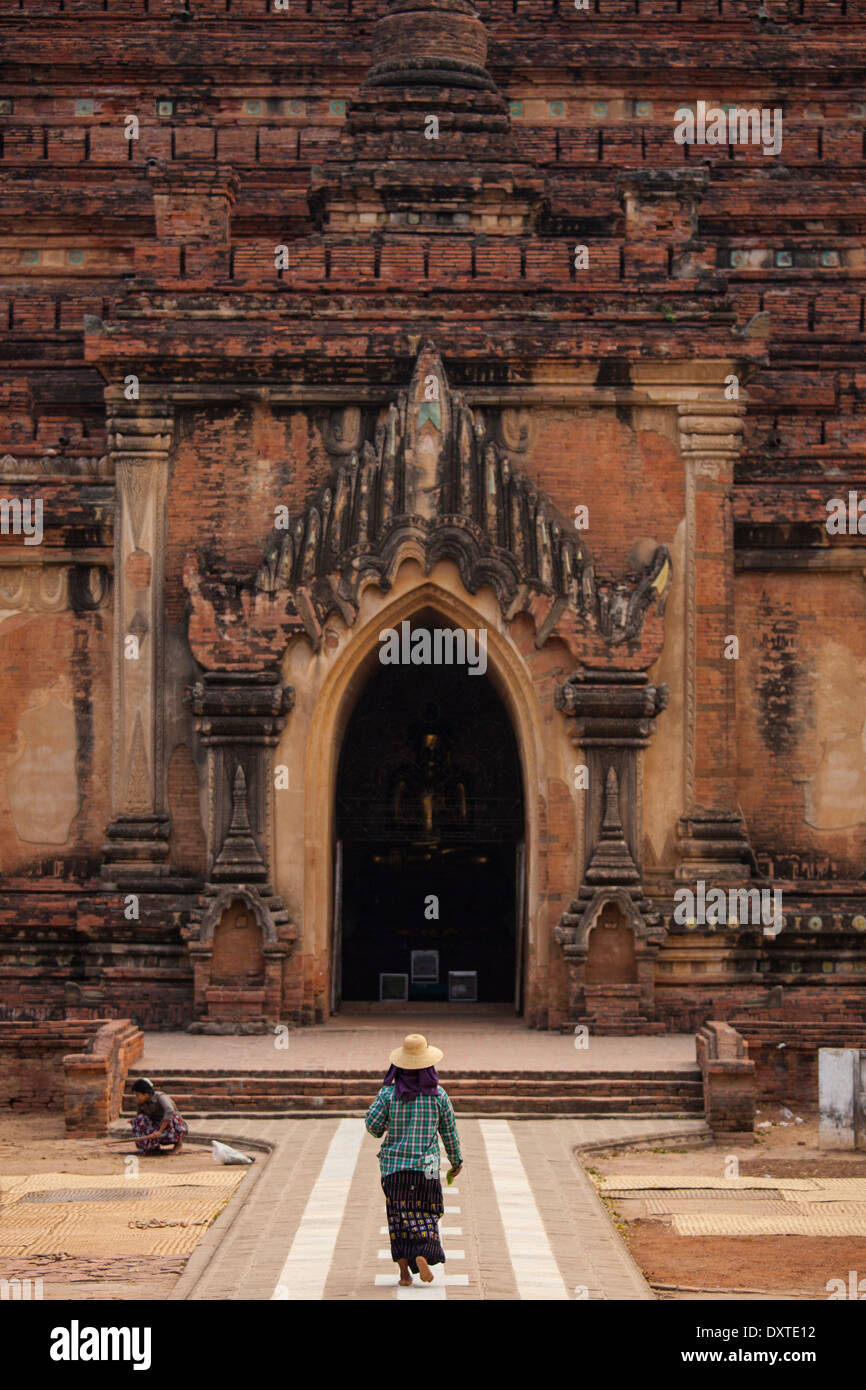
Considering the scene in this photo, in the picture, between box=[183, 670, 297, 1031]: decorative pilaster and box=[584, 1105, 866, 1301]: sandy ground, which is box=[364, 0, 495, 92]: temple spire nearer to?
box=[183, 670, 297, 1031]: decorative pilaster

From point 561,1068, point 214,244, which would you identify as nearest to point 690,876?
point 561,1068

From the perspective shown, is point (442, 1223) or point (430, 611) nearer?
point (442, 1223)

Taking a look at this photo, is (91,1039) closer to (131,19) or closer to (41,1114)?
(41,1114)

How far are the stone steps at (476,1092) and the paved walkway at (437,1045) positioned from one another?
0.11m

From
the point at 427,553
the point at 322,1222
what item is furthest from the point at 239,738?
the point at 322,1222

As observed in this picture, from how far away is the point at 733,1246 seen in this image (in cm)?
1548

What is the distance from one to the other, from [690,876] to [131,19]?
1421cm

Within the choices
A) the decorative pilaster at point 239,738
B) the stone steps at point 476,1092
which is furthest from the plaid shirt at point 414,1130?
the decorative pilaster at point 239,738

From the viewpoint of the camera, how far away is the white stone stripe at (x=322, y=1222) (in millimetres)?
14000

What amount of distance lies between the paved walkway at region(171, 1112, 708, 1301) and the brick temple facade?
3.66 metres

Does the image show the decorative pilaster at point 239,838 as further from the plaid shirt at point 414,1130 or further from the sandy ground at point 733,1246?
the plaid shirt at point 414,1130

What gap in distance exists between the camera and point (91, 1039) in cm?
2017

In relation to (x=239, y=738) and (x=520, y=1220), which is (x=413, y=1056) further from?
(x=239, y=738)

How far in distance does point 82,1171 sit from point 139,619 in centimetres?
682
